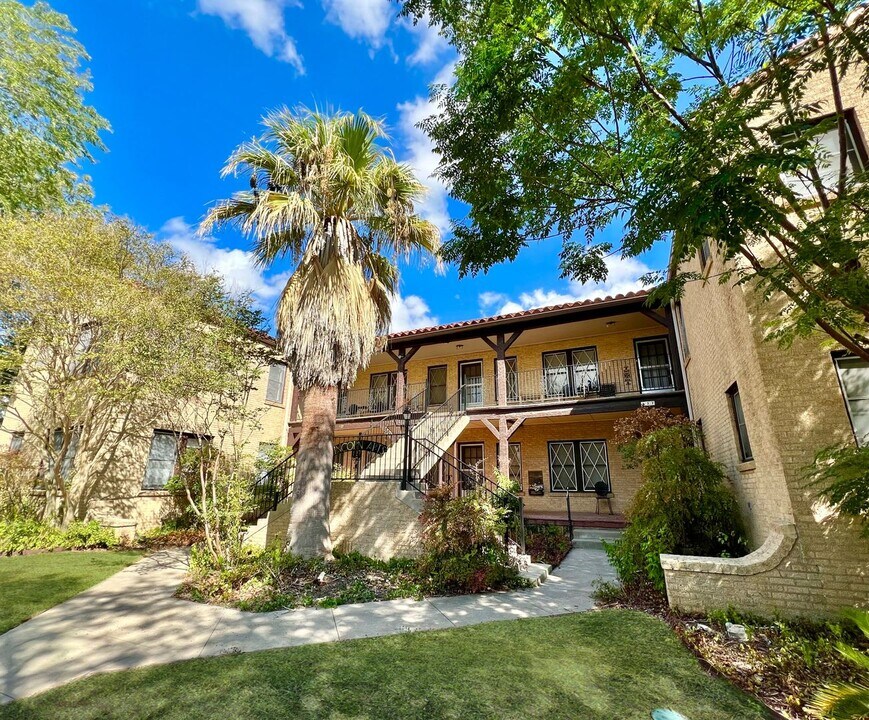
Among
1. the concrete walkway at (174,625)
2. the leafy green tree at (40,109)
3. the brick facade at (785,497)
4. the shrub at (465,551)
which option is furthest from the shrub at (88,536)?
the brick facade at (785,497)

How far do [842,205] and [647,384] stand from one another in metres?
10.6

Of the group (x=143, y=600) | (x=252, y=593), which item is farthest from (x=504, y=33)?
(x=143, y=600)

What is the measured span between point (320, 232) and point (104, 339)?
6.29 metres

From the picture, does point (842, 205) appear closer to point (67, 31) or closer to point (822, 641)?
point (822, 641)

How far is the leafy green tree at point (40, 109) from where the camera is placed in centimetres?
800

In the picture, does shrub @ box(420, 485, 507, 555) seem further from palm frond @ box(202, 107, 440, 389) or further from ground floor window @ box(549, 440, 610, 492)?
ground floor window @ box(549, 440, 610, 492)

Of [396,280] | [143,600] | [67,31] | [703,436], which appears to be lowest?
Result: [143,600]

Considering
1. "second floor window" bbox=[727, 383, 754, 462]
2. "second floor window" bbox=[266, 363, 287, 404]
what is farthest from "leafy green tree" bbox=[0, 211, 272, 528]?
"second floor window" bbox=[727, 383, 754, 462]

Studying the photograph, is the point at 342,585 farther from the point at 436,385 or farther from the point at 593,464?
the point at 436,385

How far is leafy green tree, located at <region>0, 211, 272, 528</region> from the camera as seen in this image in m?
7.33

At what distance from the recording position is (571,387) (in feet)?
46.4

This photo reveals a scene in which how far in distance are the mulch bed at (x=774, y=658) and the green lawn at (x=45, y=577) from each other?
295 inches

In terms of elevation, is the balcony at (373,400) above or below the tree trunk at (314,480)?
above

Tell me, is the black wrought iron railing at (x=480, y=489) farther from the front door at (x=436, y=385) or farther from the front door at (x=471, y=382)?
the front door at (x=436, y=385)
